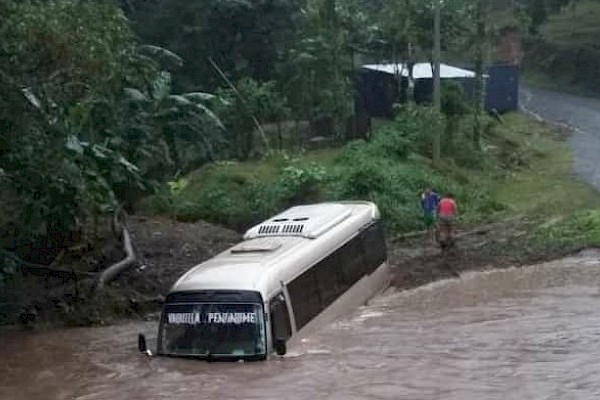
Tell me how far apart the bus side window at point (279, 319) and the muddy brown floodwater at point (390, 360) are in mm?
271

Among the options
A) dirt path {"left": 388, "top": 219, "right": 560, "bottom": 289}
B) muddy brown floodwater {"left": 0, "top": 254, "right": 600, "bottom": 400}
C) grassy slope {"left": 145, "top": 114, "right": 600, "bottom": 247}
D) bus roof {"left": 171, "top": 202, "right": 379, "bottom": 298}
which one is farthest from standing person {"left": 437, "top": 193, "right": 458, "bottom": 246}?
muddy brown floodwater {"left": 0, "top": 254, "right": 600, "bottom": 400}

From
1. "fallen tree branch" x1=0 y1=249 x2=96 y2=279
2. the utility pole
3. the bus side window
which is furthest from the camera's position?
the utility pole

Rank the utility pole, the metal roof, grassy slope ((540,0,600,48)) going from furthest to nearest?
grassy slope ((540,0,600,48)), the metal roof, the utility pole

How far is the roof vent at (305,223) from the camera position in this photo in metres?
15.6

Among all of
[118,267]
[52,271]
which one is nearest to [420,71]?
[118,267]

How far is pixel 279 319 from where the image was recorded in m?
13.0

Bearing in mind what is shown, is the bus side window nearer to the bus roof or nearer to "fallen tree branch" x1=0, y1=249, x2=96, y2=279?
the bus roof

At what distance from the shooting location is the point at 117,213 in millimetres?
21172

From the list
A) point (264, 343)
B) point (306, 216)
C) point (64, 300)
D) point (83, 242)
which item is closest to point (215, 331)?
point (264, 343)

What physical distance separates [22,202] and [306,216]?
3.91m

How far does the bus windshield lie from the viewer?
41.5 feet

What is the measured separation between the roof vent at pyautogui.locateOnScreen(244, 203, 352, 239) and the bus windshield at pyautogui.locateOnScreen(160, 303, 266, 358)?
2.79 m

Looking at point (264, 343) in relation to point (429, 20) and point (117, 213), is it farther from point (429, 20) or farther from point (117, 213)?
point (429, 20)

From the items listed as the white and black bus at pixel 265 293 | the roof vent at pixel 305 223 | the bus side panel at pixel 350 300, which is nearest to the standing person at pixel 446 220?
the bus side panel at pixel 350 300
